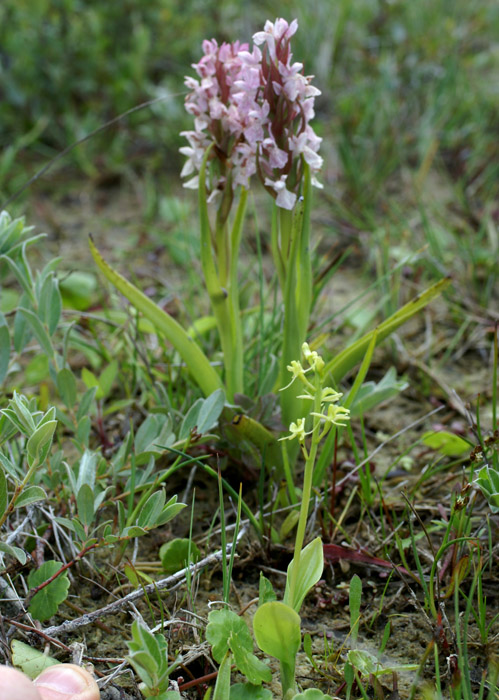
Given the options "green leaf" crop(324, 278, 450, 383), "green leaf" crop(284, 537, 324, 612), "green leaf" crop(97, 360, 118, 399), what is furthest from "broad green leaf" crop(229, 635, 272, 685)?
"green leaf" crop(97, 360, 118, 399)

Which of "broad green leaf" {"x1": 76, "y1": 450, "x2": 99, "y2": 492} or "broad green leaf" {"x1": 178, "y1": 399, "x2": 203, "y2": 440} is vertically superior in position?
"broad green leaf" {"x1": 178, "y1": 399, "x2": 203, "y2": 440}

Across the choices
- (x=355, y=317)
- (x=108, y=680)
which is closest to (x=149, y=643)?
(x=108, y=680)

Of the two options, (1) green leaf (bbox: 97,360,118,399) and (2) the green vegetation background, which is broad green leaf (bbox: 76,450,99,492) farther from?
(2) the green vegetation background

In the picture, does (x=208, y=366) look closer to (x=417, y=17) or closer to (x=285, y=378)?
(x=285, y=378)

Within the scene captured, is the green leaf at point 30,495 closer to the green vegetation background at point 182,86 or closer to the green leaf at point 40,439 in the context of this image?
the green leaf at point 40,439

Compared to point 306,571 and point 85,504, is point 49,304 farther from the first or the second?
point 306,571

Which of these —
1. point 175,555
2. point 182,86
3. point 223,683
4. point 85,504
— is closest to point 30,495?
point 85,504
